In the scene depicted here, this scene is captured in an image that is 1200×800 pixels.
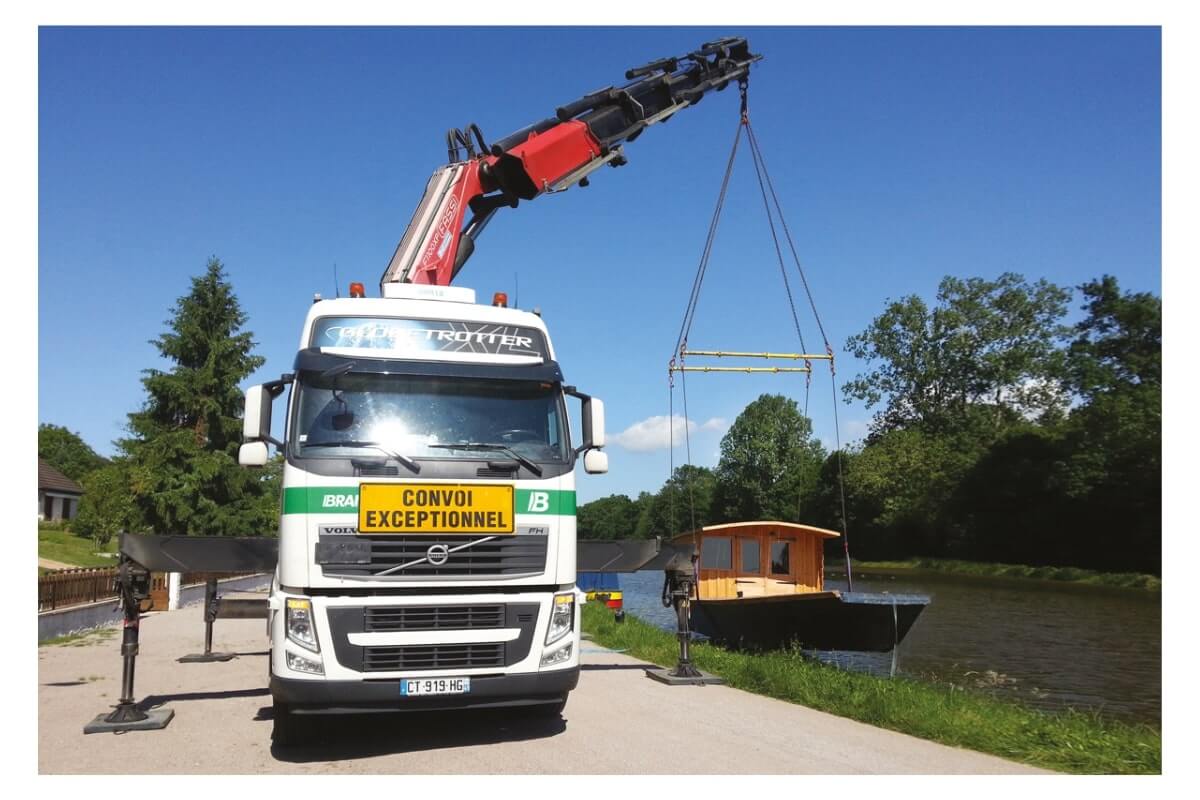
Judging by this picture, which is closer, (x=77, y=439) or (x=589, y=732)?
(x=589, y=732)

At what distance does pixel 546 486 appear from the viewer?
7617 millimetres

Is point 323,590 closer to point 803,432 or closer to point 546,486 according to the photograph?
point 546,486

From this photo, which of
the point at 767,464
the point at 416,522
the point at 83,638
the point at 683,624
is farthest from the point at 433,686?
the point at 767,464

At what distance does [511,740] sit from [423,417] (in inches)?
113

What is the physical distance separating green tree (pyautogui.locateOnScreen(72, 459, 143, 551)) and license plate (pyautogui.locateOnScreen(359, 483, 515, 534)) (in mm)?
25996

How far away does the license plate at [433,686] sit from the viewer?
23.3ft

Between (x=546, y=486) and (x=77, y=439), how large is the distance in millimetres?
101420

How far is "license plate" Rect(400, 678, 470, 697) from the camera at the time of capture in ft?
23.3

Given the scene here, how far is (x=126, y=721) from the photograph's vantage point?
8.38 metres

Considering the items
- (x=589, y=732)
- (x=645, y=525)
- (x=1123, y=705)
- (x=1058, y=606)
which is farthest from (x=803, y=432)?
(x=589, y=732)

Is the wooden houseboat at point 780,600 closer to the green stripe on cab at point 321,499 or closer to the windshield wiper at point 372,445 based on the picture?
the windshield wiper at point 372,445

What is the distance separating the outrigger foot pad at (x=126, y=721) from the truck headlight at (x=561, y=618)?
12.5ft

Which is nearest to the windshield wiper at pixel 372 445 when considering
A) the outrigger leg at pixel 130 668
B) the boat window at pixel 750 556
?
the outrigger leg at pixel 130 668

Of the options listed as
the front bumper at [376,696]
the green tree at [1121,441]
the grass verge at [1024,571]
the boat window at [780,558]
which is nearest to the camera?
the front bumper at [376,696]
